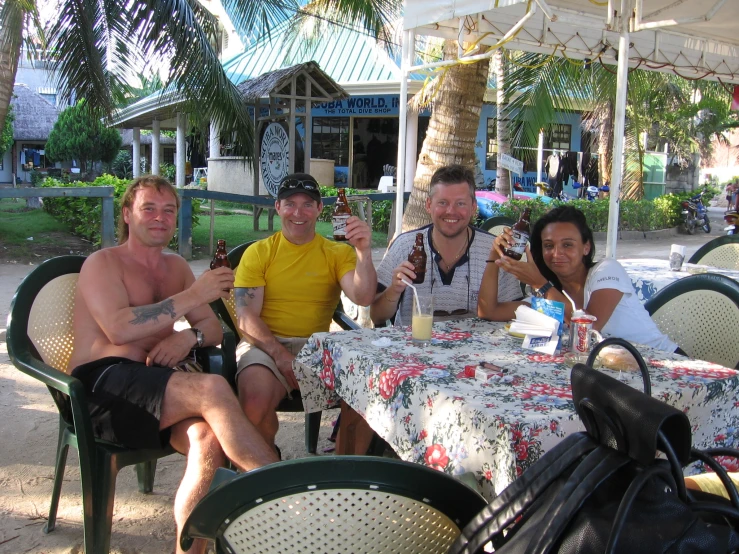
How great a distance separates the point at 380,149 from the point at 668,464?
21.7 meters

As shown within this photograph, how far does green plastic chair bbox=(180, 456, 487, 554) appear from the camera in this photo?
1463 millimetres

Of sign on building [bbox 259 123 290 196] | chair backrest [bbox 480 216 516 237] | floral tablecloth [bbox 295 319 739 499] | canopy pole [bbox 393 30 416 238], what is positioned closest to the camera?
floral tablecloth [bbox 295 319 739 499]

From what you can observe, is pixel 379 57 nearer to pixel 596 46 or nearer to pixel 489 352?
pixel 596 46

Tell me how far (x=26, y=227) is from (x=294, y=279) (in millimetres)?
11495

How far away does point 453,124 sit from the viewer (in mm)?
7176

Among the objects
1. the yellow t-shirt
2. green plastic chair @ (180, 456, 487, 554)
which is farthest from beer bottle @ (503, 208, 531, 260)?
green plastic chair @ (180, 456, 487, 554)

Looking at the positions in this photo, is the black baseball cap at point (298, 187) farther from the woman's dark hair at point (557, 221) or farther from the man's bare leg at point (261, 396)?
the woman's dark hair at point (557, 221)

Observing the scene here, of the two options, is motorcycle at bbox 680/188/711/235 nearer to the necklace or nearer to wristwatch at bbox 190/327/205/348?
the necklace

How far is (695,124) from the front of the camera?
90.6 ft

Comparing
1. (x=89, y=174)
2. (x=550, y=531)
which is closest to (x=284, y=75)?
(x=550, y=531)

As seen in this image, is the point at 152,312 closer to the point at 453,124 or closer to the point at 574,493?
the point at 574,493

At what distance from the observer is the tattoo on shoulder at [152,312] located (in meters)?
2.93

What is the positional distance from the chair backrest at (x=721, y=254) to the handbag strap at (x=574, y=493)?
4952mm

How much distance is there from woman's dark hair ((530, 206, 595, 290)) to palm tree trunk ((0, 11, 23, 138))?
8775 millimetres
